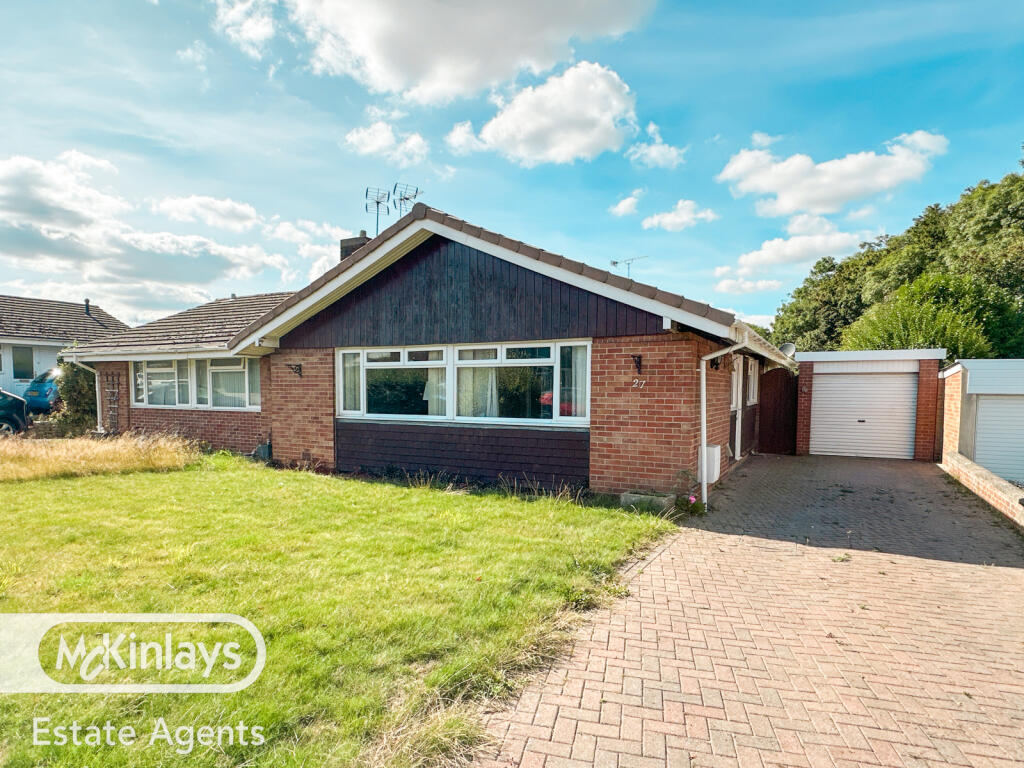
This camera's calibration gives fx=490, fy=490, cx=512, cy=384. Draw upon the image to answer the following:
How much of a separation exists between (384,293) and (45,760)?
7.71m

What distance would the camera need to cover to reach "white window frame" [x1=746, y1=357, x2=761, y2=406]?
1224cm

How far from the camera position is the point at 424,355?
29.6ft

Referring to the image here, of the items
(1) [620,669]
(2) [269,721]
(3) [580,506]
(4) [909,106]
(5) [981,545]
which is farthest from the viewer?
(4) [909,106]

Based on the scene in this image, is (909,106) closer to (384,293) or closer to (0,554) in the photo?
(384,293)

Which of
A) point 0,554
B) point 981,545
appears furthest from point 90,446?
point 981,545

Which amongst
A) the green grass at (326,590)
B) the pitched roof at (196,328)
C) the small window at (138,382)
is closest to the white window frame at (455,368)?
the green grass at (326,590)

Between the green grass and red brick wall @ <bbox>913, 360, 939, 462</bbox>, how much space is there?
10029mm

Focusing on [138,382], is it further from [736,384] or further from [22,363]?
[736,384]

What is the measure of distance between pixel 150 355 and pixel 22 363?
16.5 meters

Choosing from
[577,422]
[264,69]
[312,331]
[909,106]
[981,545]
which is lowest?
[981,545]

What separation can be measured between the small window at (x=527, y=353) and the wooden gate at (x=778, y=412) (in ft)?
29.4

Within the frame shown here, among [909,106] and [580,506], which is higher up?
[909,106]

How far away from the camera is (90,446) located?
10016 mm

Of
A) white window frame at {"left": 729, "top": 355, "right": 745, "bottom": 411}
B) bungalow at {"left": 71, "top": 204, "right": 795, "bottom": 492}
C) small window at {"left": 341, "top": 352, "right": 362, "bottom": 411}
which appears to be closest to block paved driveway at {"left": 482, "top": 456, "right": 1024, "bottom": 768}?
bungalow at {"left": 71, "top": 204, "right": 795, "bottom": 492}
